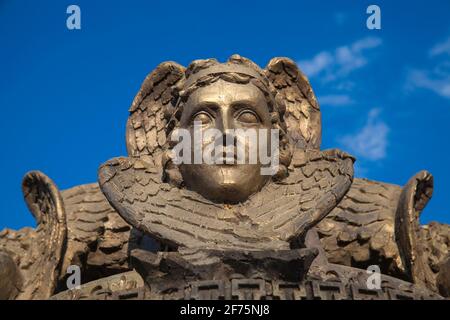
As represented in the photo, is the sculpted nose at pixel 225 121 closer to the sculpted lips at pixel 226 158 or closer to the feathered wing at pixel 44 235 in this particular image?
the sculpted lips at pixel 226 158

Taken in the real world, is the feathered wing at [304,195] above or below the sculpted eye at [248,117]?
below

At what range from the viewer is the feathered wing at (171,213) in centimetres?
615

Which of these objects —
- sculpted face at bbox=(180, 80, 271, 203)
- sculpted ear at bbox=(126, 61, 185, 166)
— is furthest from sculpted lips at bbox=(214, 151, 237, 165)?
sculpted ear at bbox=(126, 61, 185, 166)

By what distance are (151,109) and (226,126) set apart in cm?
159

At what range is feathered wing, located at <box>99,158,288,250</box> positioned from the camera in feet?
20.2

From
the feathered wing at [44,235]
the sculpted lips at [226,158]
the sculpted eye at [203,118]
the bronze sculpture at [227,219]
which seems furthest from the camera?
the sculpted eye at [203,118]

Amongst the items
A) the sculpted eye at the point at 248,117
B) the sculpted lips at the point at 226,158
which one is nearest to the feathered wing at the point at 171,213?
the sculpted lips at the point at 226,158

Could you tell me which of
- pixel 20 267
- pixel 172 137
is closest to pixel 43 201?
pixel 20 267

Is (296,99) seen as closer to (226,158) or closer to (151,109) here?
(151,109)

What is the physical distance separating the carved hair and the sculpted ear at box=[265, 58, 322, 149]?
520mm

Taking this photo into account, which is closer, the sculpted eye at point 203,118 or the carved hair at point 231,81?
the sculpted eye at point 203,118

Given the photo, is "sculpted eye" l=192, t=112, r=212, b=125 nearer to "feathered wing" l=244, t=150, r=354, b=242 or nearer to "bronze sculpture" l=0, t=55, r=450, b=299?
"bronze sculpture" l=0, t=55, r=450, b=299

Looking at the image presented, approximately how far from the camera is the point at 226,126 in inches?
265
